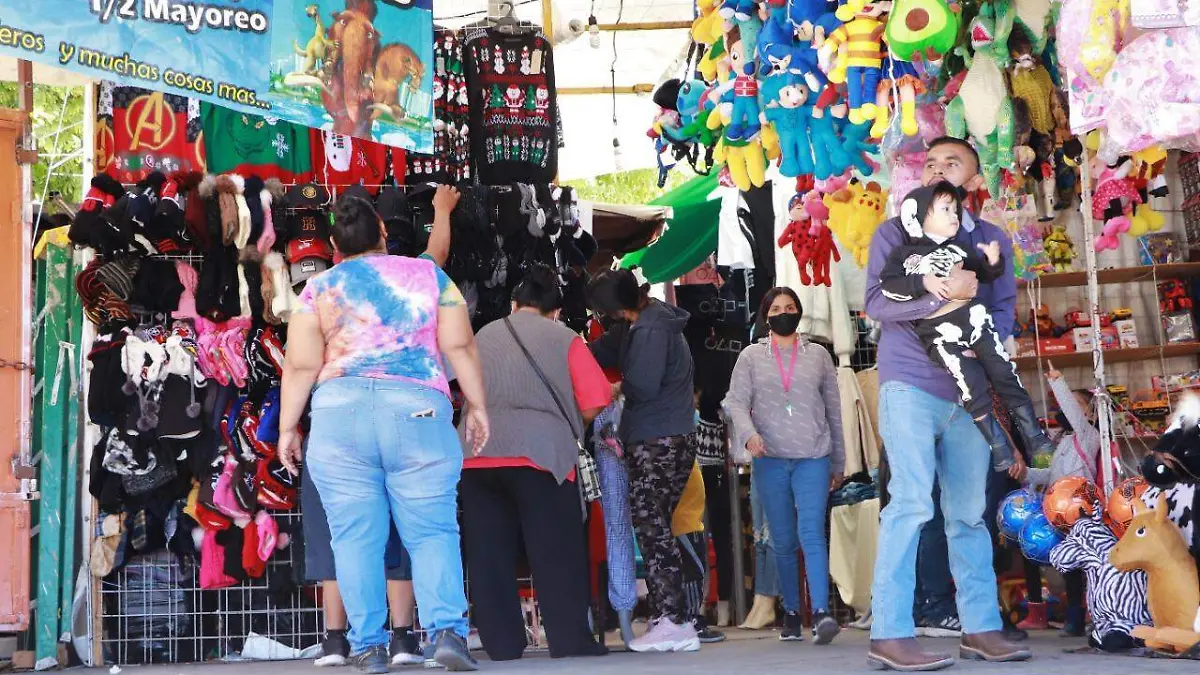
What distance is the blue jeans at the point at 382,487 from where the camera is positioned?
5086 mm

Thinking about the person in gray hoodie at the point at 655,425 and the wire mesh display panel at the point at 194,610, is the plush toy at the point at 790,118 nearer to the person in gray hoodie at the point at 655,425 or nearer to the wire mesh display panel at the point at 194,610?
the person in gray hoodie at the point at 655,425

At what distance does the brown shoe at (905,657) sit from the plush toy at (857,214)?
2.91 meters

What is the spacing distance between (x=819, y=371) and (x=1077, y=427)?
1.31 metres

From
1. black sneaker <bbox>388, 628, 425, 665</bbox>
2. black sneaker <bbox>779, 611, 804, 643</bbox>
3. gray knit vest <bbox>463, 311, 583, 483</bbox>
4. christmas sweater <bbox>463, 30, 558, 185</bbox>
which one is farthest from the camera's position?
christmas sweater <bbox>463, 30, 558, 185</bbox>

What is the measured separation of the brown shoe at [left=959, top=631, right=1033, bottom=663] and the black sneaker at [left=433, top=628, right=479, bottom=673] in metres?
1.75

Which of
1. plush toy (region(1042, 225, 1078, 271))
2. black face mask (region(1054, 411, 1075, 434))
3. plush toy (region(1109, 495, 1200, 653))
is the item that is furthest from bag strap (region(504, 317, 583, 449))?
plush toy (region(1042, 225, 1078, 271))

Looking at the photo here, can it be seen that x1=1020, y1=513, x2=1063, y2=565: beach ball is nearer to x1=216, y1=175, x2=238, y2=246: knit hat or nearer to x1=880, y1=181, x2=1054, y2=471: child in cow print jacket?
x1=880, y1=181, x2=1054, y2=471: child in cow print jacket

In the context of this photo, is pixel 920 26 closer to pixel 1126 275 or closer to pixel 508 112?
pixel 508 112

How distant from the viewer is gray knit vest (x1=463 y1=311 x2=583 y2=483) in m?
6.02

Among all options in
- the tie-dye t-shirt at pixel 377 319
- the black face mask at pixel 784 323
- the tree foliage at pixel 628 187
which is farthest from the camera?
the tree foliage at pixel 628 187

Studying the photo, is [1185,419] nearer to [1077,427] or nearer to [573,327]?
[1077,427]

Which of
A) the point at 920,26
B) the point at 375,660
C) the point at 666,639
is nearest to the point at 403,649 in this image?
the point at 375,660

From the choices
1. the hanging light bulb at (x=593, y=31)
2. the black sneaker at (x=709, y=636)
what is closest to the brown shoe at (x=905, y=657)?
the black sneaker at (x=709, y=636)

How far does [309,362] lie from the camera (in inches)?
205
